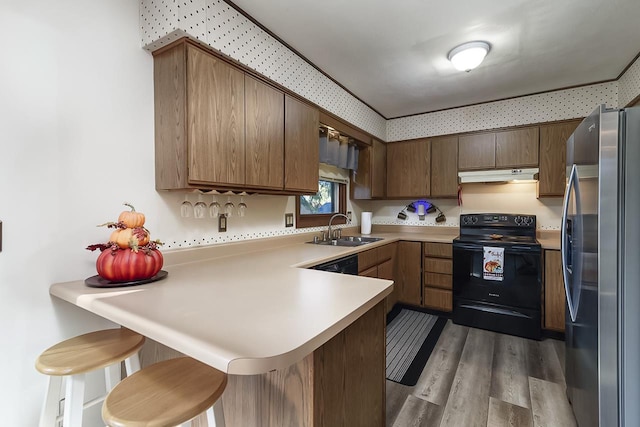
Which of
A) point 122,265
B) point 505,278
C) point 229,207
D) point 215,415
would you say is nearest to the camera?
point 215,415

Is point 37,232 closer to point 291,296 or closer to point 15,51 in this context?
point 15,51

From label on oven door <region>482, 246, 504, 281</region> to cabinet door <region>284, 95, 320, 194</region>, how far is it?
1.79m

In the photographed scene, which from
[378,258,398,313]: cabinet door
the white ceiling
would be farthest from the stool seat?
[378,258,398,313]: cabinet door

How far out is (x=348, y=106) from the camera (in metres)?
2.96

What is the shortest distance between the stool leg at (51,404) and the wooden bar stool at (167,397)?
12.5 inches

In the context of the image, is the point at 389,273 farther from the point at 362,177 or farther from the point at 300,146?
the point at 300,146

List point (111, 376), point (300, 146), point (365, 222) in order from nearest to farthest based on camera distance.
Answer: point (111, 376) → point (300, 146) → point (365, 222)

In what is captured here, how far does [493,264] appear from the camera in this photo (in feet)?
9.09

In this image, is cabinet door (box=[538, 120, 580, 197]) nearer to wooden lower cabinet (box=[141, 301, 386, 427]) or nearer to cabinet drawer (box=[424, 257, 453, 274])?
cabinet drawer (box=[424, 257, 453, 274])

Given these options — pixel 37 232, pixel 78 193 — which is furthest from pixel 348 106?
pixel 37 232

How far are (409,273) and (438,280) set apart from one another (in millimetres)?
312

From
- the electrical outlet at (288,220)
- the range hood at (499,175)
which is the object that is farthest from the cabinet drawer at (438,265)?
the electrical outlet at (288,220)

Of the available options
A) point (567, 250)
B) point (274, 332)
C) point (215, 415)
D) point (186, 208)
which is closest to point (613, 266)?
point (567, 250)

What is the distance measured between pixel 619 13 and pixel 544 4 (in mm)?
511
